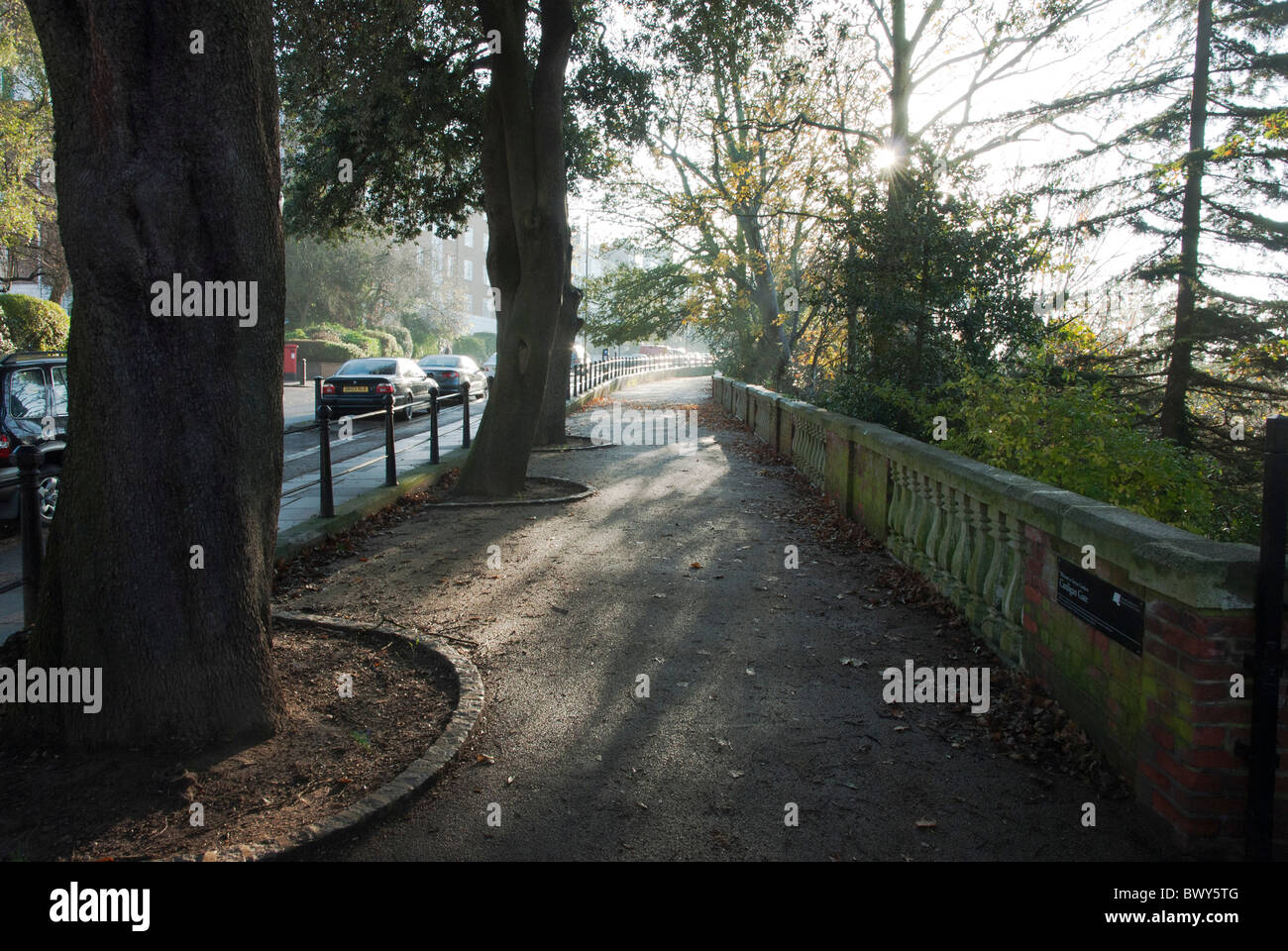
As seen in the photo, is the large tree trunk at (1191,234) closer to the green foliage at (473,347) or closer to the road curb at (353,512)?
the road curb at (353,512)

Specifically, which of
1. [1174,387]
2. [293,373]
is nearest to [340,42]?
[1174,387]

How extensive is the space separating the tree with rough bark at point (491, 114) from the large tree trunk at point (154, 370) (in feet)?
22.3

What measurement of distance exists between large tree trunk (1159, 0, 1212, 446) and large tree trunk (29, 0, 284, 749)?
1699cm

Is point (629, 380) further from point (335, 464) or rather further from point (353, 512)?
point (353, 512)

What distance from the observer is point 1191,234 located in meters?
17.1

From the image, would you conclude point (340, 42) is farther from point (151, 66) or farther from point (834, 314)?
point (151, 66)

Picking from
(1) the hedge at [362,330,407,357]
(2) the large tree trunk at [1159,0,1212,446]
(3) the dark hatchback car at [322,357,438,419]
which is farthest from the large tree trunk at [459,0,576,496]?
(1) the hedge at [362,330,407,357]

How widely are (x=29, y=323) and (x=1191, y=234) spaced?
80.6 feet

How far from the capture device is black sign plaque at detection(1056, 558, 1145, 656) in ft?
12.1

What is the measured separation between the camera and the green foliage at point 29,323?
20.4 meters

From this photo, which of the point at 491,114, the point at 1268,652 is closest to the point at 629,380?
the point at 491,114

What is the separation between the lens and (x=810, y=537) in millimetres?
9125

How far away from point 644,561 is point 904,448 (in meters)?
2.40

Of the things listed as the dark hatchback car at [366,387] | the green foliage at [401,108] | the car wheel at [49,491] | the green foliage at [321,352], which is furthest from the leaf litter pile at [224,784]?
the green foliage at [321,352]
